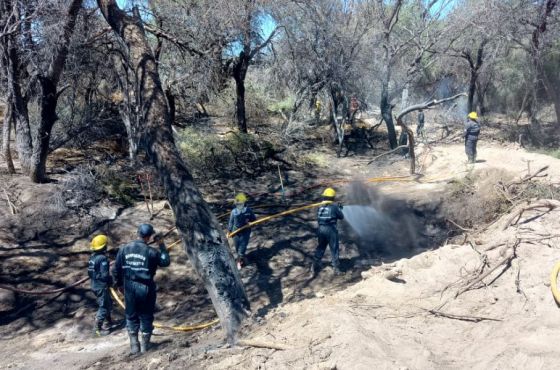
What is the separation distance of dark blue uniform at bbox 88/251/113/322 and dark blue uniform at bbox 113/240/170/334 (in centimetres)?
102

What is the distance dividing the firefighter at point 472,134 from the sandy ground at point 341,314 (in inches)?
119

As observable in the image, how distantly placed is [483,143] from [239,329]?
1542 cm

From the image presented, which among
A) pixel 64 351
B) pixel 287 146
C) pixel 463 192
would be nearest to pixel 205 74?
Answer: pixel 287 146

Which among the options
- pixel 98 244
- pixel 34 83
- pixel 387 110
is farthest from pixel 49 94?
pixel 387 110

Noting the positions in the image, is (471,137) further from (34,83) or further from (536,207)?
(34,83)

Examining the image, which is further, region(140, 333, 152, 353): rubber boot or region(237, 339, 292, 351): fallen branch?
region(140, 333, 152, 353): rubber boot

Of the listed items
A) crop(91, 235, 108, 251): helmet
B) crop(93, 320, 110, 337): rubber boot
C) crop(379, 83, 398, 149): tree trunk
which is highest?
crop(379, 83, 398, 149): tree trunk

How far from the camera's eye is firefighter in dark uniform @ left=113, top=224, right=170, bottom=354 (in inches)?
234

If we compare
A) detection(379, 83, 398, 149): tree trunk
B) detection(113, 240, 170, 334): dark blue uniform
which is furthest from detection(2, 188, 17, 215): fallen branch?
detection(379, 83, 398, 149): tree trunk

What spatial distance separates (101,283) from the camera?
22.9 feet

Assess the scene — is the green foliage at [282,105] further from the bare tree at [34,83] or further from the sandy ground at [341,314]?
the bare tree at [34,83]

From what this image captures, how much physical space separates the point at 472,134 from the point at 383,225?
14.8 feet

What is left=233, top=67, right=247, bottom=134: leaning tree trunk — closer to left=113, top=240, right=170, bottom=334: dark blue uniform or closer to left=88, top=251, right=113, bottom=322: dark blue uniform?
left=88, top=251, right=113, bottom=322: dark blue uniform

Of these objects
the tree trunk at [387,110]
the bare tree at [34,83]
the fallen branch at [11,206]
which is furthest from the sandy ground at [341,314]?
the tree trunk at [387,110]
